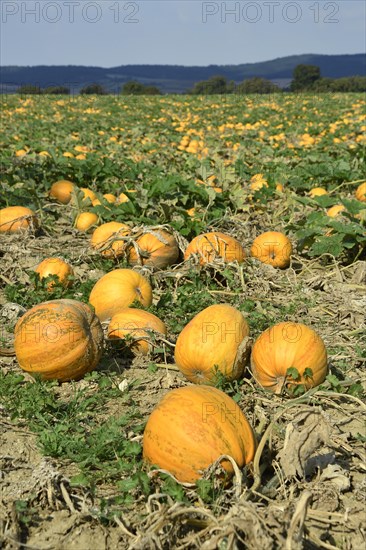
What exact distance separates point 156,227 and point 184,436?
3.42 meters

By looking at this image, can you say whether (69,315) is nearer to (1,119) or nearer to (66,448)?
(66,448)

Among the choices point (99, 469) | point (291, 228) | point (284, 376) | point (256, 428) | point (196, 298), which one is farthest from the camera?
point (291, 228)

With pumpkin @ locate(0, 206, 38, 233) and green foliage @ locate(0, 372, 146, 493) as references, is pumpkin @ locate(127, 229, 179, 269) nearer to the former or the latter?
pumpkin @ locate(0, 206, 38, 233)

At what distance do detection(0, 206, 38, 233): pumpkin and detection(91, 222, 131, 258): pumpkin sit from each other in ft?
3.49

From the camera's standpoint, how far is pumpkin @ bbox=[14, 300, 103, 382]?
3.92 meters

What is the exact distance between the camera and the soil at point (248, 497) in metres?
2.42

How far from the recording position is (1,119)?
2489cm

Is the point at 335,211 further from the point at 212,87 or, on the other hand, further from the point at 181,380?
the point at 212,87

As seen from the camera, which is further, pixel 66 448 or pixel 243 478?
pixel 66 448

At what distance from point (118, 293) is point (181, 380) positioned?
1.15 metres

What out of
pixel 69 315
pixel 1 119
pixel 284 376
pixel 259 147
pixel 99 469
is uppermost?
pixel 1 119

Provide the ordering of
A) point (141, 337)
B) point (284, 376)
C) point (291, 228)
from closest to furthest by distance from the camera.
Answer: point (284, 376), point (141, 337), point (291, 228)

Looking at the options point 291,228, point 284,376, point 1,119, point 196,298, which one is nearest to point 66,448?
point 284,376

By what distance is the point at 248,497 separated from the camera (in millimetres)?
2727
